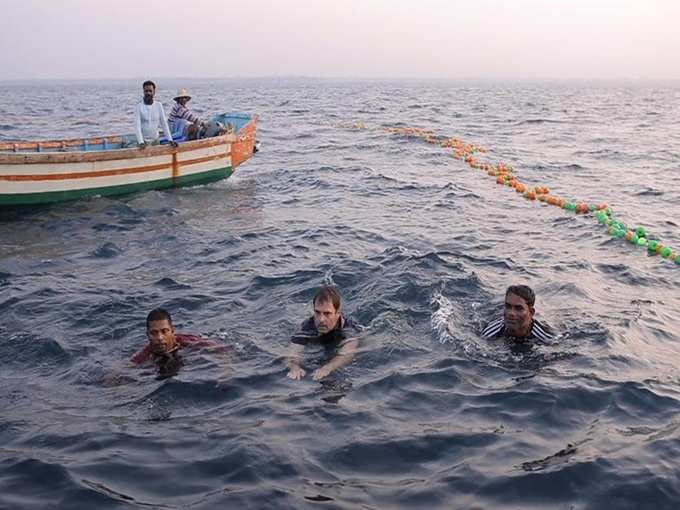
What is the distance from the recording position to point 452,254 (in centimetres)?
1247

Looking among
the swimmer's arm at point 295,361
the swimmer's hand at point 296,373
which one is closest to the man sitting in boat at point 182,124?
the swimmer's arm at point 295,361

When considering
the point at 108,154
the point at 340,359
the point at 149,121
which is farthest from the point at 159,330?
the point at 149,121

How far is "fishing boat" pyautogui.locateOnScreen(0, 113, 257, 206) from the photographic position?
15016 mm

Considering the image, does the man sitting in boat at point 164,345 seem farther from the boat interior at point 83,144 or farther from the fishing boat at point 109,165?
the boat interior at point 83,144

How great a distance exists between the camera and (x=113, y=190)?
1686cm

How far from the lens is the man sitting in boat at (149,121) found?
16122 millimetres

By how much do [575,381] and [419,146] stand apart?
22868mm

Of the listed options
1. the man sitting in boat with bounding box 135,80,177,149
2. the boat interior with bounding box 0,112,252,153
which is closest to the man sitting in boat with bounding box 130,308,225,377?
the man sitting in boat with bounding box 135,80,177,149

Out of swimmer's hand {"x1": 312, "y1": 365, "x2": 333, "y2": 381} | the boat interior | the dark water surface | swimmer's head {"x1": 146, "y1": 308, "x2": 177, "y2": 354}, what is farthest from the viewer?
the boat interior

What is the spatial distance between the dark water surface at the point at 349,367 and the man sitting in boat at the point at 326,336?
0.56 feet

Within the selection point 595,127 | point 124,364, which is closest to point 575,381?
point 124,364

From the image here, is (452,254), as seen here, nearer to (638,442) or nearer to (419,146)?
(638,442)

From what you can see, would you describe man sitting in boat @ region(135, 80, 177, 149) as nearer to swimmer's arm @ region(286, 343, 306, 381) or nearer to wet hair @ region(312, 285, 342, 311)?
swimmer's arm @ region(286, 343, 306, 381)

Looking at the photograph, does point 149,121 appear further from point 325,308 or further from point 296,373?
point 296,373
